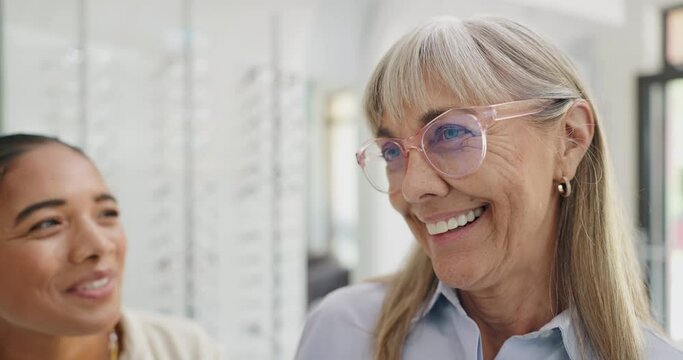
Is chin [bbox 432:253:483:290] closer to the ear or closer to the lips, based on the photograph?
the ear

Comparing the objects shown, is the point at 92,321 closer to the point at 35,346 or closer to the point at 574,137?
the point at 35,346

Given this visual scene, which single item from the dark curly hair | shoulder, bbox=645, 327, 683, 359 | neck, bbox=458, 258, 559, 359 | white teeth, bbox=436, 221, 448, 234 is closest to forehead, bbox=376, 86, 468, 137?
white teeth, bbox=436, 221, 448, 234

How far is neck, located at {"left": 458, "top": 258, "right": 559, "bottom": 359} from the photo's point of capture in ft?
3.03

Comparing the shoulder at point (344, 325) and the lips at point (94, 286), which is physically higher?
the lips at point (94, 286)

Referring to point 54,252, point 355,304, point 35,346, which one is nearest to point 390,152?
point 355,304

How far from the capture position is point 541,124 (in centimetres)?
85

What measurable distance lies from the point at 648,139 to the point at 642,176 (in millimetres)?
268

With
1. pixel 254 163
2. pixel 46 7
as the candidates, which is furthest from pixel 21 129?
pixel 254 163

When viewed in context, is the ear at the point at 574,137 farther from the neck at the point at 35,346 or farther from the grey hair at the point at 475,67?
the neck at the point at 35,346

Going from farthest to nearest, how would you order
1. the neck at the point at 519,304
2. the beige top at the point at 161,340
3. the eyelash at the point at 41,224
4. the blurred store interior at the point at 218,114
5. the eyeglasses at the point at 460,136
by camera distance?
the blurred store interior at the point at 218,114 → the beige top at the point at 161,340 → the eyelash at the point at 41,224 → the neck at the point at 519,304 → the eyeglasses at the point at 460,136

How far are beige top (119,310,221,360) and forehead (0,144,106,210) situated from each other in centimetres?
31

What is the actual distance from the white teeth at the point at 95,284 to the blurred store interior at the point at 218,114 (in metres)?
1.27

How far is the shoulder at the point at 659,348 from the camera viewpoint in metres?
0.87

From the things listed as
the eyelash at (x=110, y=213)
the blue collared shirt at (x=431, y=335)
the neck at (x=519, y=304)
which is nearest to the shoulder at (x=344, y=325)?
the blue collared shirt at (x=431, y=335)
